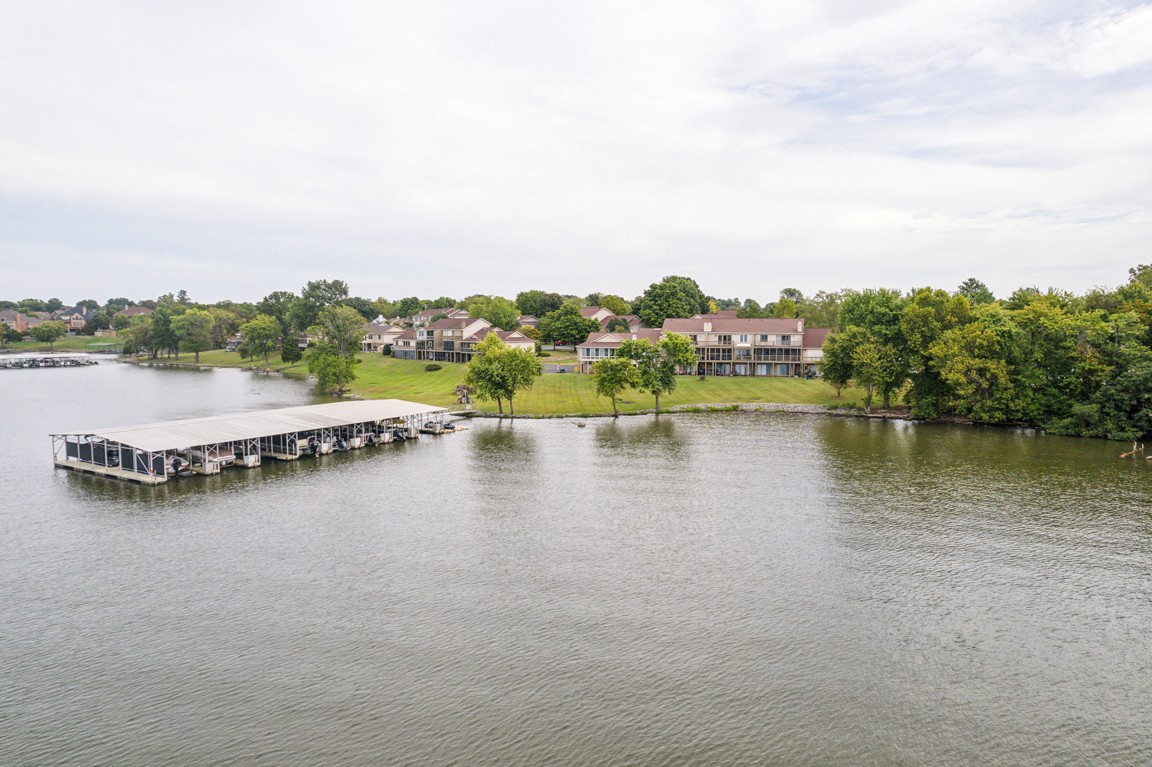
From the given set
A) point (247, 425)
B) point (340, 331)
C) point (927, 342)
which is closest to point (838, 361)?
point (927, 342)

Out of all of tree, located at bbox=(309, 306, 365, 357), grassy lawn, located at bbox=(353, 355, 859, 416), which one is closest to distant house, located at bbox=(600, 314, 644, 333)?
grassy lawn, located at bbox=(353, 355, 859, 416)

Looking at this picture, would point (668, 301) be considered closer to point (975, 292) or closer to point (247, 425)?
point (975, 292)

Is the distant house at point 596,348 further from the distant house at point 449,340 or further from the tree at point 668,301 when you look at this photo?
the tree at point 668,301

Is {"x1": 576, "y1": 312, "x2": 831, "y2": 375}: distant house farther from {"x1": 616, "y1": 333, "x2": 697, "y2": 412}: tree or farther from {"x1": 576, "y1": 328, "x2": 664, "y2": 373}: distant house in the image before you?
{"x1": 616, "y1": 333, "x2": 697, "y2": 412}: tree

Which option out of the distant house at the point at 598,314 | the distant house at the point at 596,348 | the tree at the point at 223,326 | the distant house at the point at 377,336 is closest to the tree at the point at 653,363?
the distant house at the point at 596,348

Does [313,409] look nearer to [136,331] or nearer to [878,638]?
[878,638]

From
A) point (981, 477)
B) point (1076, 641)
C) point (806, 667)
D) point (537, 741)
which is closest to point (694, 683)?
point (806, 667)

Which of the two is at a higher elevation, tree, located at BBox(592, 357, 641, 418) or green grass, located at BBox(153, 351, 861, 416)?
tree, located at BBox(592, 357, 641, 418)
